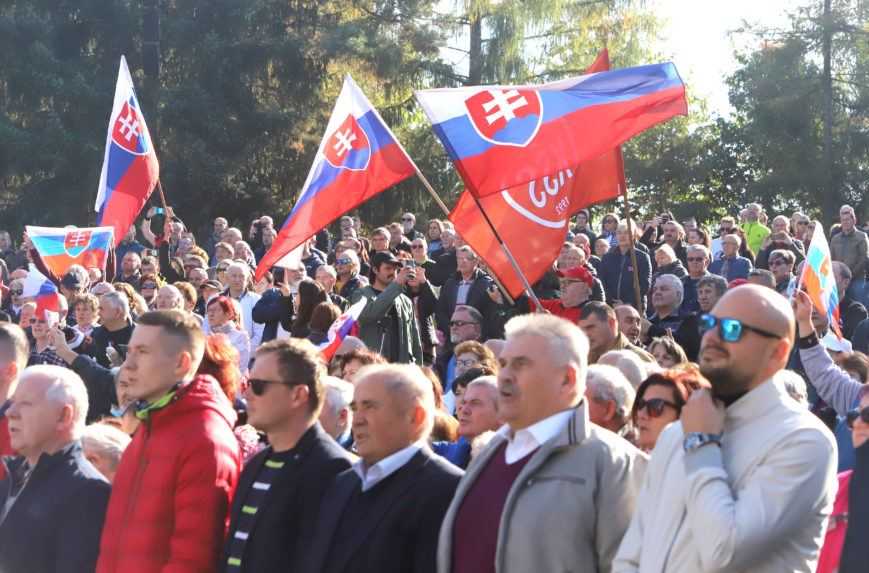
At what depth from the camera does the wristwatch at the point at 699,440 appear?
3.96 m

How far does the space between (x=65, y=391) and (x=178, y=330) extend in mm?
608

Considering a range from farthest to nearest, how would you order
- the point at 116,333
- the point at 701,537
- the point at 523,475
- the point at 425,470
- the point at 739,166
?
the point at 739,166, the point at 116,333, the point at 425,470, the point at 523,475, the point at 701,537

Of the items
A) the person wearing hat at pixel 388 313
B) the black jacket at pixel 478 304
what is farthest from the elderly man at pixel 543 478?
the black jacket at pixel 478 304

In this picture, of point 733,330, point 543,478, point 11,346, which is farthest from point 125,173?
point 733,330

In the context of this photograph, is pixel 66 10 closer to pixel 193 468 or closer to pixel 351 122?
pixel 351 122

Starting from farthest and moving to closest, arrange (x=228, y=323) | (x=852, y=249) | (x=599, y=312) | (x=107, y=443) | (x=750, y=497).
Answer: (x=852, y=249) < (x=228, y=323) < (x=599, y=312) < (x=107, y=443) < (x=750, y=497)

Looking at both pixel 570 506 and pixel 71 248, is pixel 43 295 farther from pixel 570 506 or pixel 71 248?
pixel 570 506

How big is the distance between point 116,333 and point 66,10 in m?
22.5

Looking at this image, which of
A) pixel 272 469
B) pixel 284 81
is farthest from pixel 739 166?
pixel 272 469

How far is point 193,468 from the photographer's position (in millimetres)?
5066

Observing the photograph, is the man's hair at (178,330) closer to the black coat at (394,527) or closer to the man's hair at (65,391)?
the man's hair at (65,391)

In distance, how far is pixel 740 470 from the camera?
12.9 ft

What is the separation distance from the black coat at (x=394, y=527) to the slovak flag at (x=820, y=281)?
3945 mm

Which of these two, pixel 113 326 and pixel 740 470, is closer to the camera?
pixel 740 470
